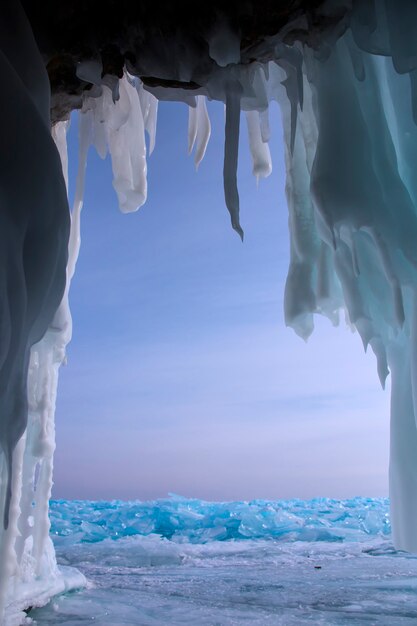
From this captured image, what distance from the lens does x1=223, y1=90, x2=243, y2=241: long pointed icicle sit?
2.25 meters

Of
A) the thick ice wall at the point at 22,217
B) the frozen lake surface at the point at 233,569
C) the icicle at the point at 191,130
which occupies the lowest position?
the frozen lake surface at the point at 233,569

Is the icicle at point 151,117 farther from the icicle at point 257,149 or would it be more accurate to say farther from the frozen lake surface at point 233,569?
the frozen lake surface at point 233,569

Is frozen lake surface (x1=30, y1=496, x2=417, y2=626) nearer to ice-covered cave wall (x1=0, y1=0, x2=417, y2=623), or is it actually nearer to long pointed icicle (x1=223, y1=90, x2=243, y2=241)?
ice-covered cave wall (x1=0, y1=0, x2=417, y2=623)

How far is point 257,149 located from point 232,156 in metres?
0.83

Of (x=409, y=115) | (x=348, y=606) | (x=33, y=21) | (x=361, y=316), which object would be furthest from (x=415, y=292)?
(x=348, y=606)

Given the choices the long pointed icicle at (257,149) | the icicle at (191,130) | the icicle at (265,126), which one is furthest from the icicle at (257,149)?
the icicle at (191,130)

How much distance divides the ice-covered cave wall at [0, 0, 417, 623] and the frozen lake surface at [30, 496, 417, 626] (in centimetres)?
86

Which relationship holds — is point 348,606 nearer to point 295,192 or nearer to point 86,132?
point 295,192

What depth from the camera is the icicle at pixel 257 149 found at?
304 centimetres

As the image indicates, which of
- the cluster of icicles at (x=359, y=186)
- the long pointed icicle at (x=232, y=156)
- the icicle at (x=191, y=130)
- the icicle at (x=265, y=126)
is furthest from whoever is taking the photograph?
the icicle at (x=191, y=130)

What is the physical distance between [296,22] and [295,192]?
803 millimetres

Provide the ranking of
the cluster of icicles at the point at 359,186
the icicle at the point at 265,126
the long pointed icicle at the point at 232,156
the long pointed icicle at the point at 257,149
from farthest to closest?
1. the long pointed icicle at the point at 257,149
2. the icicle at the point at 265,126
3. the long pointed icicle at the point at 232,156
4. the cluster of icicles at the point at 359,186

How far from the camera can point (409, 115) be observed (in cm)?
226

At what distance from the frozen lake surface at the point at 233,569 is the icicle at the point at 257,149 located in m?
2.33
